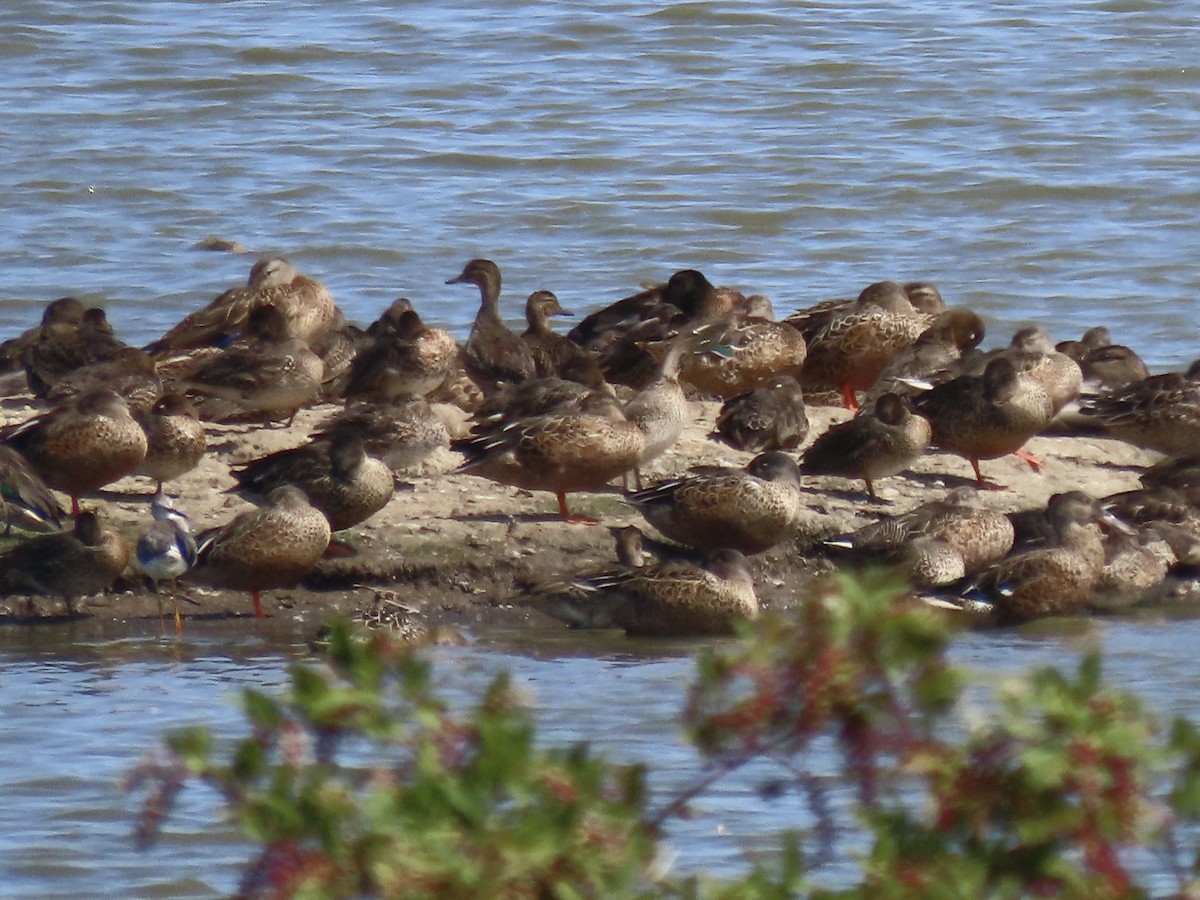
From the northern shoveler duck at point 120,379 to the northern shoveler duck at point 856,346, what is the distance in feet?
11.3

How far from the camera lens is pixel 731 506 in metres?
9.69

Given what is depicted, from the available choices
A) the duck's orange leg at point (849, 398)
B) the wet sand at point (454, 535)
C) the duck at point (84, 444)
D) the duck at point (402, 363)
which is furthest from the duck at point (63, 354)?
the duck's orange leg at point (849, 398)

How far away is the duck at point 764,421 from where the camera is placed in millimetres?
10961

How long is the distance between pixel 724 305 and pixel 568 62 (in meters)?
12.5

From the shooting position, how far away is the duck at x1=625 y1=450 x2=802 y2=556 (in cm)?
970

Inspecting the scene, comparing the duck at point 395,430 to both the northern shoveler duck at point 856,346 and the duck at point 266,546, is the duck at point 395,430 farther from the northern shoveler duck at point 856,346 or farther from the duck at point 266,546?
the northern shoveler duck at point 856,346

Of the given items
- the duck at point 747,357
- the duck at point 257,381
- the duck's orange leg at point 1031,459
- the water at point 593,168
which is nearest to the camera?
the duck at point 257,381

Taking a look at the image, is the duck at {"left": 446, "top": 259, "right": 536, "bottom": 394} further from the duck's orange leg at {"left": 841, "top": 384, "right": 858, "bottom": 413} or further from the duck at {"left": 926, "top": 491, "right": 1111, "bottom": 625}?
the duck at {"left": 926, "top": 491, "right": 1111, "bottom": 625}

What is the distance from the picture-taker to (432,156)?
2134 cm

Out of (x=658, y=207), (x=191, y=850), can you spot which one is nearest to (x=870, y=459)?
(x=191, y=850)

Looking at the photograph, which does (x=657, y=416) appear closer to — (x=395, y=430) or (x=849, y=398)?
(x=395, y=430)

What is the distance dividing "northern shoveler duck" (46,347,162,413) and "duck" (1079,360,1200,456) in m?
4.70

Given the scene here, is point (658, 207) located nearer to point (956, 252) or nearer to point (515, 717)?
point (956, 252)

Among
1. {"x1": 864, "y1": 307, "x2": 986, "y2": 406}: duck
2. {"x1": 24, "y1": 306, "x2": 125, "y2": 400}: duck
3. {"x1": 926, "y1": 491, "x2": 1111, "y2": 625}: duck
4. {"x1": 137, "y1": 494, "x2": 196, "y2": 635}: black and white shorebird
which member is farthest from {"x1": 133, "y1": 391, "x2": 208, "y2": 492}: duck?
{"x1": 864, "y1": 307, "x2": 986, "y2": 406}: duck
